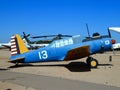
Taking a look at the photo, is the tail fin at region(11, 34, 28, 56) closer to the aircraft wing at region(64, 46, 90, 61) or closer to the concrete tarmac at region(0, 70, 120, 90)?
the aircraft wing at region(64, 46, 90, 61)

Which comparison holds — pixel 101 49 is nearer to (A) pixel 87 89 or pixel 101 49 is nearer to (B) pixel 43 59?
(B) pixel 43 59

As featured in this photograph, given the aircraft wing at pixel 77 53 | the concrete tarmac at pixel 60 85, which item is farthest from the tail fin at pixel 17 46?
the concrete tarmac at pixel 60 85

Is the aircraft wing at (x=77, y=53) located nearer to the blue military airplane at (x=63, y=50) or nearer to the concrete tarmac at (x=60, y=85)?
the blue military airplane at (x=63, y=50)

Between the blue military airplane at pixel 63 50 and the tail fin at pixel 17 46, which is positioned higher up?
the tail fin at pixel 17 46

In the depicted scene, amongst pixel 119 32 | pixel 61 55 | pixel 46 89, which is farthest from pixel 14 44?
pixel 119 32

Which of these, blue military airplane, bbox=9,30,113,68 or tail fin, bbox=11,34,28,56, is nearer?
blue military airplane, bbox=9,30,113,68

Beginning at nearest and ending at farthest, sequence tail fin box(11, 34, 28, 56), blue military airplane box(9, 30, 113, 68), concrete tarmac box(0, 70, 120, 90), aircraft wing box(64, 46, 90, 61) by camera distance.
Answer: concrete tarmac box(0, 70, 120, 90), aircraft wing box(64, 46, 90, 61), blue military airplane box(9, 30, 113, 68), tail fin box(11, 34, 28, 56)

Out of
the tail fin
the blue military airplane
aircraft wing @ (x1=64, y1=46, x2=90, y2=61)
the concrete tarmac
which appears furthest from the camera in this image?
the tail fin

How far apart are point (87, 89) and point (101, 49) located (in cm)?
765

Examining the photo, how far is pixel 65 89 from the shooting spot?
7.15 meters

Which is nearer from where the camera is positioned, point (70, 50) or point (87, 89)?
point (87, 89)

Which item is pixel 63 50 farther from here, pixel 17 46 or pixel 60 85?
pixel 60 85

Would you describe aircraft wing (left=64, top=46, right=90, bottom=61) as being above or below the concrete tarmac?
above

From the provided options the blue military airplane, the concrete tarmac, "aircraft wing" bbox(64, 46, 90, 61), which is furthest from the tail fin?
the concrete tarmac
